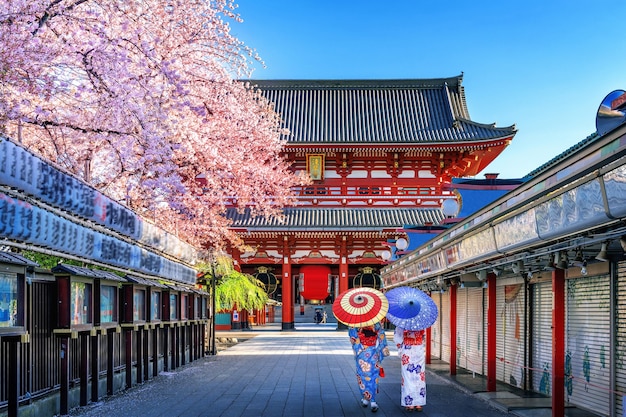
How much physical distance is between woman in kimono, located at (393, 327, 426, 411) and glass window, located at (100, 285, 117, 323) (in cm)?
454

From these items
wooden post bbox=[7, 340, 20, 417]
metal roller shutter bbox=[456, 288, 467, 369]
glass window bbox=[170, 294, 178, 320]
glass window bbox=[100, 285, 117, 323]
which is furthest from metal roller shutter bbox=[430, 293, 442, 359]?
wooden post bbox=[7, 340, 20, 417]

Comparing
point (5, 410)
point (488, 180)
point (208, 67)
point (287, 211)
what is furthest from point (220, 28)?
point (287, 211)

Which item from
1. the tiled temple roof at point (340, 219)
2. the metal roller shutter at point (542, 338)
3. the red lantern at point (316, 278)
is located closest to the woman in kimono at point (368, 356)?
the metal roller shutter at point (542, 338)

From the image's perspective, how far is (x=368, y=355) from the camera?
1148 centimetres

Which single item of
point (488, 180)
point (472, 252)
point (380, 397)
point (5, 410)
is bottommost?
point (380, 397)

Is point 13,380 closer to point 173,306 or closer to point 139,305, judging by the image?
point 139,305

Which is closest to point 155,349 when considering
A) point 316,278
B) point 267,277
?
point 316,278

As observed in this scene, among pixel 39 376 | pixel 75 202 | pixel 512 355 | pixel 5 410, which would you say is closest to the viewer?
pixel 5 410

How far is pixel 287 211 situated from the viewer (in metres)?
37.9

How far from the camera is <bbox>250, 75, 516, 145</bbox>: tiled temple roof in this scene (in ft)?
126

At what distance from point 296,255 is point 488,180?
78.8 feet

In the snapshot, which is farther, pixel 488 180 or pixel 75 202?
pixel 488 180

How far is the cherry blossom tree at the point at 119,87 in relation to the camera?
12094 millimetres

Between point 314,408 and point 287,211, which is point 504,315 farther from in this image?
point 287,211
